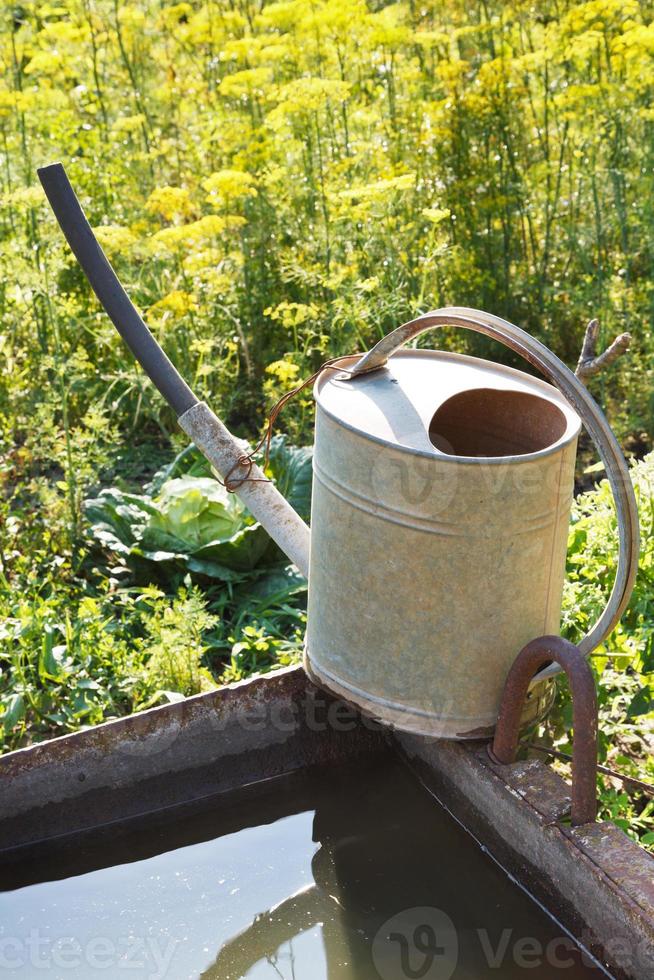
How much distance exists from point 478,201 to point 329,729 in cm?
260

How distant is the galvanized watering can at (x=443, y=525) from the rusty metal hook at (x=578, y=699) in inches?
2.0

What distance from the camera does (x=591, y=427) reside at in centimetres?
172

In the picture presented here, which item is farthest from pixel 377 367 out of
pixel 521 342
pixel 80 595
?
pixel 80 595

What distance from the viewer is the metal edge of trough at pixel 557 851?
165 centimetres

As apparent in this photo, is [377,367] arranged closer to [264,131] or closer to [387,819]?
[387,819]

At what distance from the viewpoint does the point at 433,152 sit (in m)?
4.32

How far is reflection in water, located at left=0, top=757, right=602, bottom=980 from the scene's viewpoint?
185 centimetres

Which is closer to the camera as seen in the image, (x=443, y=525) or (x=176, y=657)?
(x=443, y=525)

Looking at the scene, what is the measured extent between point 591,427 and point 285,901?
1.12 metres

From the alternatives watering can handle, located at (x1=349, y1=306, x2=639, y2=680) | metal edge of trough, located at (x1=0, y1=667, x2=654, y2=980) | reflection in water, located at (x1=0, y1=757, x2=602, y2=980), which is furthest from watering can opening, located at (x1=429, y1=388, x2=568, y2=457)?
reflection in water, located at (x1=0, y1=757, x2=602, y2=980)

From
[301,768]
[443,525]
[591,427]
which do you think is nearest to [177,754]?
[301,768]

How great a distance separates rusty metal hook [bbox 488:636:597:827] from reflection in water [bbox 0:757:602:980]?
28 centimetres

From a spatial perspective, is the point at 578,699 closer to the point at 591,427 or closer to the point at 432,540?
the point at 432,540

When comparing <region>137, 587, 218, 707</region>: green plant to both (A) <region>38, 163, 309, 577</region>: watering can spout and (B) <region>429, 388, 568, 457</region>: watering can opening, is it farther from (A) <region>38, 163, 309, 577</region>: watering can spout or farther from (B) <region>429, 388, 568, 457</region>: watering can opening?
(B) <region>429, 388, 568, 457</region>: watering can opening
